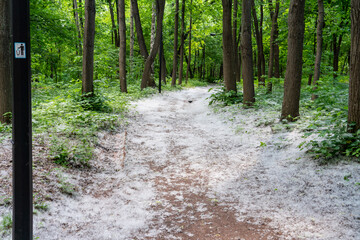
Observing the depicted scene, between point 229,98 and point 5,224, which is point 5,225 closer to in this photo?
point 5,224

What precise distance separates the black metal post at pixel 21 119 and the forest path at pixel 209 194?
1.00 meters

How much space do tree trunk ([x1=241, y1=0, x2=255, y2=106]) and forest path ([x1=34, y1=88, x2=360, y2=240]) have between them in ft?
12.3

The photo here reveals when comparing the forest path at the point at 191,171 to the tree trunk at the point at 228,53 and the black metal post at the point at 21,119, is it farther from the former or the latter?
the tree trunk at the point at 228,53

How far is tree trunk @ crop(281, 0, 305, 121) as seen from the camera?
24.6 feet

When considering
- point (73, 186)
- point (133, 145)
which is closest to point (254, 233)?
point (73, 186)

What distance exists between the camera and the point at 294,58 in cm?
763

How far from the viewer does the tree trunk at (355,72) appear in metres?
4.68

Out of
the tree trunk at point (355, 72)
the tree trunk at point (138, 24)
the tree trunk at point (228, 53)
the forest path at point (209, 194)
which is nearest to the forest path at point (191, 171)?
the forest path at point (209, 194)

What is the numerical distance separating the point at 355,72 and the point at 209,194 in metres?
3.36

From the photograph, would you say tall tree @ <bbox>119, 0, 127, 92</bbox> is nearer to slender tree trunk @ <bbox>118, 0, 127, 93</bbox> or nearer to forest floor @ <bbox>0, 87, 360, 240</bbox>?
slender tree trunk @ <bbox>118, 0, 127, 93</bbox>

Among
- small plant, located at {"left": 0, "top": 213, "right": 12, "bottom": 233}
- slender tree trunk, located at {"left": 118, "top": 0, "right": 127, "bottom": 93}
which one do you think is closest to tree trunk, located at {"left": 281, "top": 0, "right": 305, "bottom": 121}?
small plant, located at {"left": 0, "top": 213, "right": 12, "bottom": 233}

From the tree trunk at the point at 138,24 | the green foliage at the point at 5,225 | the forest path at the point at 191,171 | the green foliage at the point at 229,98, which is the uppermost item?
the tree trunk at the point at 138,24

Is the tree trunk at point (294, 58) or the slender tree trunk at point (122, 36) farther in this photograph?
the slender tree trunk at point (122, 36)

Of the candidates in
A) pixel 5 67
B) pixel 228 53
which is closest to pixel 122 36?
pixel 228 53
